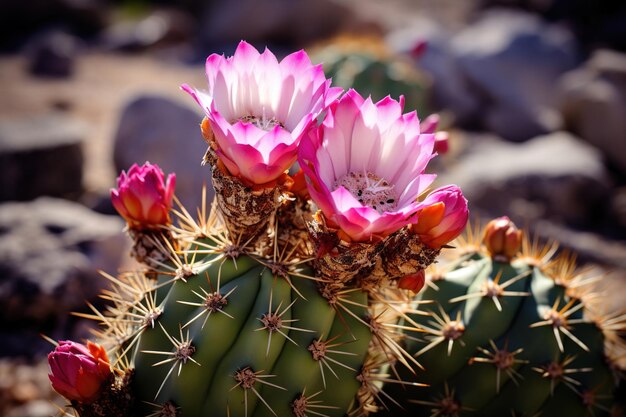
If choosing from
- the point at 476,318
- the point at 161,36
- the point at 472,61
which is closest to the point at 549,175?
the point at 472,61

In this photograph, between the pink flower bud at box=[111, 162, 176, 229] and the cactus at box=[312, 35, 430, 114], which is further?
the cactus at box=[312, 35, 430, 114]

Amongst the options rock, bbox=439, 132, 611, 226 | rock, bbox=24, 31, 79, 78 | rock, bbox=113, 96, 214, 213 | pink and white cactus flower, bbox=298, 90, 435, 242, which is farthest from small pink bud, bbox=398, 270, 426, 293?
rock, bbox=24, 31, 79, 78

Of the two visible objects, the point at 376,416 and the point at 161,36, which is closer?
the point at 376,416

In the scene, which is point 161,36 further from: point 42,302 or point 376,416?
point 376,416

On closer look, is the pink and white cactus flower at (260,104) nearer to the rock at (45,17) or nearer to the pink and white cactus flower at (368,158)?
the pink and white cactus flower at (368,158)

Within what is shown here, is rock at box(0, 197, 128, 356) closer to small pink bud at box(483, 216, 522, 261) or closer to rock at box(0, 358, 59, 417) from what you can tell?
rock at box(0, 358, 59, 417)

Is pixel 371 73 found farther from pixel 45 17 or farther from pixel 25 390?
pixel 45 17

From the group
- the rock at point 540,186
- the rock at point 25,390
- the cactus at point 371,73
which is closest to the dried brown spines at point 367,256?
the rock at point 25,390
